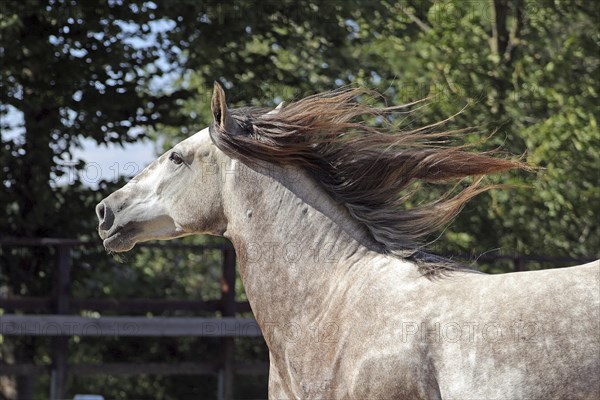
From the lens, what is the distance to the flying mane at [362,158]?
3.98m

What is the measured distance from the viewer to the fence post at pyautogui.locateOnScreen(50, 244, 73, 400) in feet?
26.6

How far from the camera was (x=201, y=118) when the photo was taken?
1101cm

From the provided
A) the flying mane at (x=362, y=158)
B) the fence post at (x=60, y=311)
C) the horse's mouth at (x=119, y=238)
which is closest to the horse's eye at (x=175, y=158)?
the flying mane at (x=362, y=158)

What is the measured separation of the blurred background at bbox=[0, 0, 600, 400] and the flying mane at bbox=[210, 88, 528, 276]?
305cm

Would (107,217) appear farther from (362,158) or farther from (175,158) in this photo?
(362,158)

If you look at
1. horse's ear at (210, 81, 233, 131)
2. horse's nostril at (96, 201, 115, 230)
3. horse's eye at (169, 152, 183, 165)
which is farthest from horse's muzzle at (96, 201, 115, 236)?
horse's ear at (210, 81, 233, 131)

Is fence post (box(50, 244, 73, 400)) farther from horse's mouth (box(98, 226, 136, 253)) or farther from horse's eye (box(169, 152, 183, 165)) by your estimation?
horse's eye (box(169, 152, 183, 165))

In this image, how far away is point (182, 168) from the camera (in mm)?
4254

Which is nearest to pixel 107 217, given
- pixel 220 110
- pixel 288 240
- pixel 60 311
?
pixel 220 110

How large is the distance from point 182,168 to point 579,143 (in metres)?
7.15

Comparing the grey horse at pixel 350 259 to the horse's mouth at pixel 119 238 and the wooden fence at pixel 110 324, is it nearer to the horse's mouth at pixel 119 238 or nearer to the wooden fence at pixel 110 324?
the horse's mouth at pixel 119 238

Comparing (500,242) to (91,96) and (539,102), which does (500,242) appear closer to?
(539,102)

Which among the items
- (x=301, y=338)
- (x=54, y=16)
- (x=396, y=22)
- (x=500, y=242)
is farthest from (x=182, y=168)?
(x=500, y=242)

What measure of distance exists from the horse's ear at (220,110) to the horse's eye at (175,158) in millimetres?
288
